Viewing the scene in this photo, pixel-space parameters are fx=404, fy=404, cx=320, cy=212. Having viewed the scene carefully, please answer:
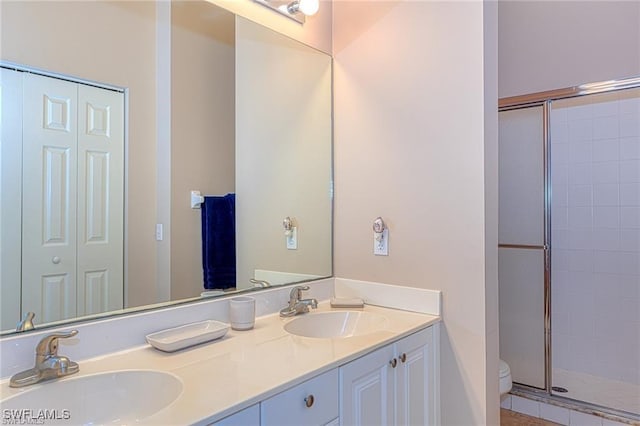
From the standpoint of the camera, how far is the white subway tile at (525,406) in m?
2.39

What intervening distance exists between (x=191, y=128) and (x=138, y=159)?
25cm

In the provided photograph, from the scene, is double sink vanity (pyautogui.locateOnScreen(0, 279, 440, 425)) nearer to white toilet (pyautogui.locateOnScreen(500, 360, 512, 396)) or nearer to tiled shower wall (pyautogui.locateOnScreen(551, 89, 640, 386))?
white toilet (pyautogui.locateOnScreen(500, 360, 512, 396))

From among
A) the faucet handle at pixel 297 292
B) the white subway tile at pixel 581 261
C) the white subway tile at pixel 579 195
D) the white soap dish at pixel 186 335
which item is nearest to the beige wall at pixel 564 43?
the white subway tile at pixel 579 195

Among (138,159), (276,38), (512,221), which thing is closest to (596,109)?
(512,221)

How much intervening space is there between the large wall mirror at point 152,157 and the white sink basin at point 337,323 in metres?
0.23

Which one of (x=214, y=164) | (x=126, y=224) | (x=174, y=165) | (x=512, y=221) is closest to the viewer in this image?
(x=126, y=224)

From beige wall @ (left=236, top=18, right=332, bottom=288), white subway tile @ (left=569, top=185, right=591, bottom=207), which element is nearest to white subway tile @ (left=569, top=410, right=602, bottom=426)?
white subway tile @ (left=569, top=185, right=591, bottom=207)

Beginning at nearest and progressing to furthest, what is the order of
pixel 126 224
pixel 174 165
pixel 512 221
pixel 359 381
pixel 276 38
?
1. pixel 359 381
2. pixel 126 224
3. pixel 174 165
4. pixel 276 38
5. pixel 512 221

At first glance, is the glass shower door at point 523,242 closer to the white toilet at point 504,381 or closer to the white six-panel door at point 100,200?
the white toilet at point 504,381

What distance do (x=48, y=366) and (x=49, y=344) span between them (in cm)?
5

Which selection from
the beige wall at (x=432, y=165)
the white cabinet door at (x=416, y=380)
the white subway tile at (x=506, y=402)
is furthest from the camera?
the white subway tile at (x=506, y=402)

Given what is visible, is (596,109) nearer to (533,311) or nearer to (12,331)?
(533,311)

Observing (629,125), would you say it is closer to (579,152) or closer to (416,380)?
(579,152)

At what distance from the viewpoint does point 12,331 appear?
1.01 metres
